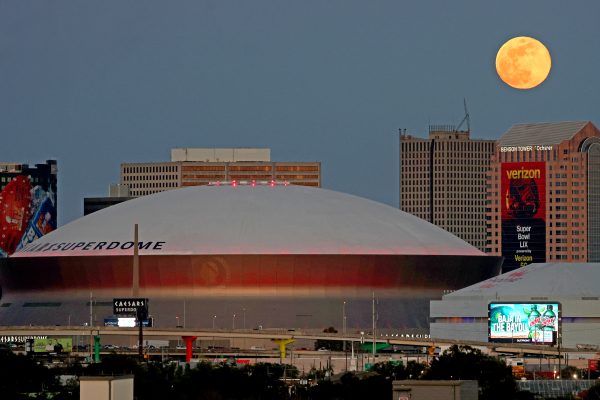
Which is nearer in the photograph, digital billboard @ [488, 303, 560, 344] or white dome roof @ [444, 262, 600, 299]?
digital billboard @ [488, 303, 560, 344]

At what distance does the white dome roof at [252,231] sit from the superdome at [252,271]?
16 centimetres

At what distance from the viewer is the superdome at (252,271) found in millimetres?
183750

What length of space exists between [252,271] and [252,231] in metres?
5.28

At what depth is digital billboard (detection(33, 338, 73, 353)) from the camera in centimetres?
16800

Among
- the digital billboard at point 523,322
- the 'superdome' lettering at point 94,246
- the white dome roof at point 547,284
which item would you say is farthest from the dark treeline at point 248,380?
the 'superdome' lettering at point 94,246

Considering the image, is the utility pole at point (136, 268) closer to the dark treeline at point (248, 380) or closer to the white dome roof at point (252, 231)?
the white dome roof at point (252, 231)

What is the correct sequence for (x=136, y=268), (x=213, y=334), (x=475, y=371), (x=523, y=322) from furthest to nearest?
(x=136, y=268) < (x=213, y=334) < (x=523, y=322) < (x=475, y=371)

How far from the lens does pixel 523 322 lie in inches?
6171

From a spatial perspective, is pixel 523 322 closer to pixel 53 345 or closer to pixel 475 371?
pixel 53 345

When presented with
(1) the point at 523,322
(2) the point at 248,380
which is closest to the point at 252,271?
(1) the point at 523,322

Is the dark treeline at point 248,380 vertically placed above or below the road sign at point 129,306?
below

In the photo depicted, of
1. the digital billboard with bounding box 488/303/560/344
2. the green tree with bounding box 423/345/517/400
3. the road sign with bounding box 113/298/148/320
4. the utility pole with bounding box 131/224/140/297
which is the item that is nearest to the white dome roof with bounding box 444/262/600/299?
the digital billboard with bounding box 488/303/560/344

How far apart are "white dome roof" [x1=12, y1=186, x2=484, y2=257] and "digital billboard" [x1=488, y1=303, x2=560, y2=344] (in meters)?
A: 28.9

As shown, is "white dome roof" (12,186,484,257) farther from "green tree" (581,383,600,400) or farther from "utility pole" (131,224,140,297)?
"green tree" (581,383,600,400)
